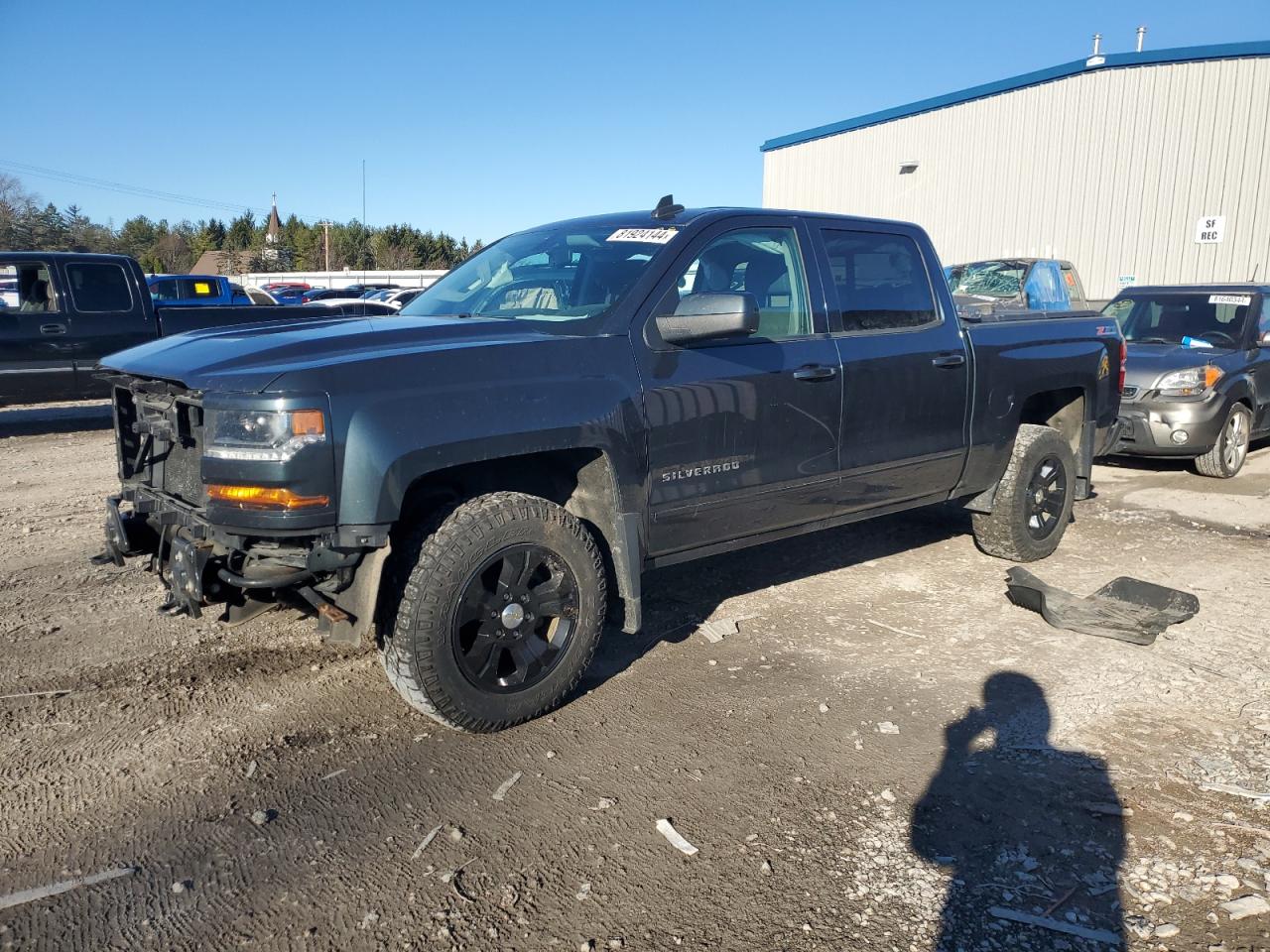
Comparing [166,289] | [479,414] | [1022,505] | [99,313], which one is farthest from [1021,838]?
[166,289]

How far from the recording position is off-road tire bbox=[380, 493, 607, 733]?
324cm

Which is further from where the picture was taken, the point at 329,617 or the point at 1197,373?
the point at 1197,373

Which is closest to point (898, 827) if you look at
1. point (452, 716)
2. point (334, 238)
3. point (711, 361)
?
point (452, 716)

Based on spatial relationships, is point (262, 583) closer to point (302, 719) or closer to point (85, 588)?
point (302, 719)

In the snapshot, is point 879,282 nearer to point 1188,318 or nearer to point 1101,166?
point 1188,318

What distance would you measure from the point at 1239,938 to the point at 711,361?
252 cm

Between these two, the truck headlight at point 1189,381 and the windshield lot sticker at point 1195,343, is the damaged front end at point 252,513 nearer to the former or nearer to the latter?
the truck headlight at point 1189,381

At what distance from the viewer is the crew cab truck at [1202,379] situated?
832cm

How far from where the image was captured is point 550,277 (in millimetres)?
4281

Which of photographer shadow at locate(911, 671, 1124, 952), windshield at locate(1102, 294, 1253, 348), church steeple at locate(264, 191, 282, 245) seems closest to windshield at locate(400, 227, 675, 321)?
photographer shadow at locate(911, 671, 1124, 952)

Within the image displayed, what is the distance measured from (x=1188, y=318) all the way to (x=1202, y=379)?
1418 millimetres

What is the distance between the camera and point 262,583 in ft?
10.4

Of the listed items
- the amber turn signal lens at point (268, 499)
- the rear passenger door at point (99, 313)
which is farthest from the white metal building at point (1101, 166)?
the amber turn signal lens at point (268, 499)

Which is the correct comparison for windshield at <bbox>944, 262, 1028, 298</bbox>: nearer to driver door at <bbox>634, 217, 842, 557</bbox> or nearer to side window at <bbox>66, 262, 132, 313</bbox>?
driver door at <bbox>634, 217, 842, 557</bbox>
